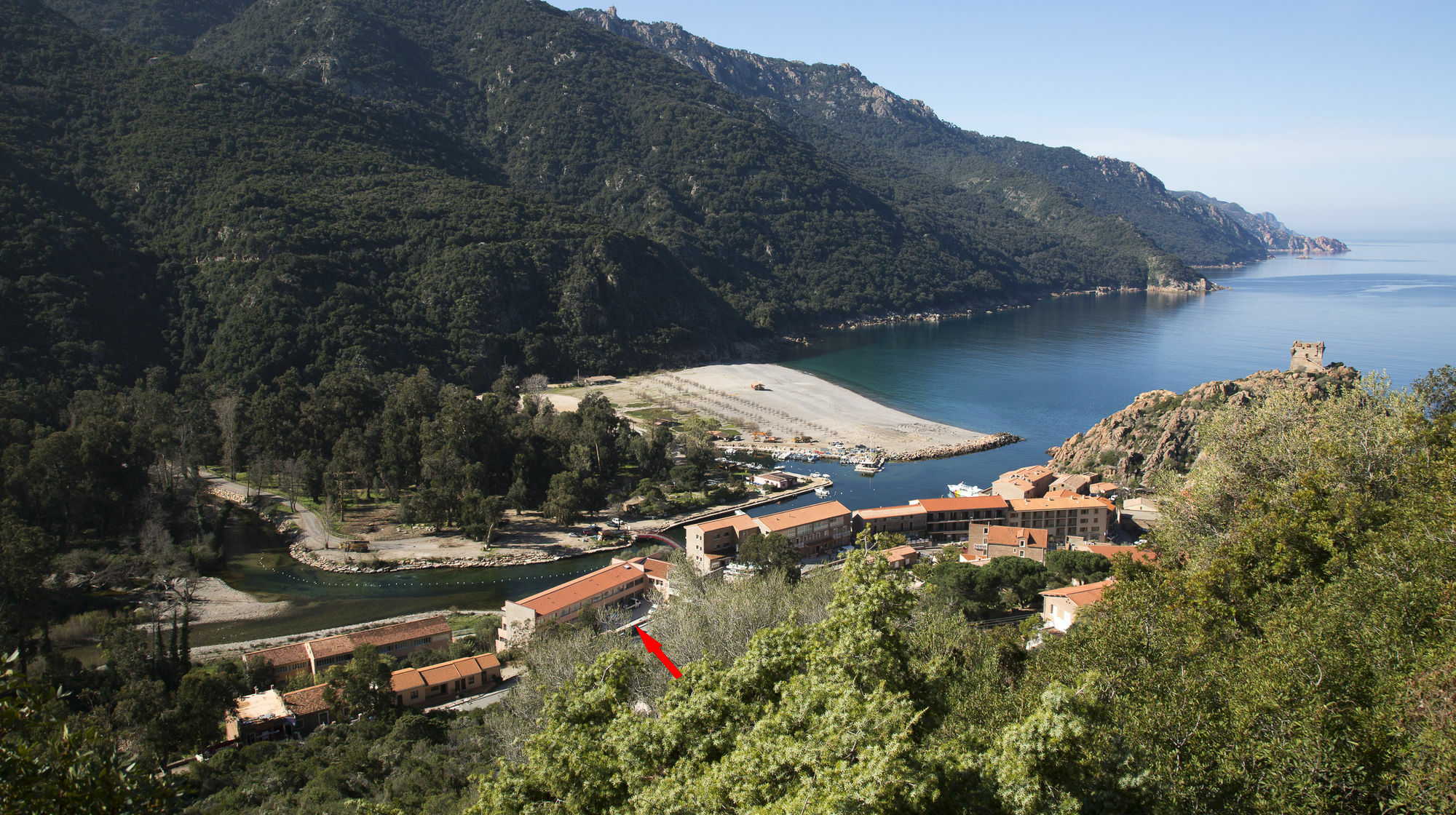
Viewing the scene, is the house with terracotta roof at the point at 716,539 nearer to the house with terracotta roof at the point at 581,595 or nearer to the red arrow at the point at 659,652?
the house with terracotta roof at the point at 581,595

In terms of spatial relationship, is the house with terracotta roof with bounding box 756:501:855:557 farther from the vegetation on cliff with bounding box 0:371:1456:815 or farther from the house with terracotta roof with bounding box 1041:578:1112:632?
the vegetation on cliff with bounding box 0:371:1456:815

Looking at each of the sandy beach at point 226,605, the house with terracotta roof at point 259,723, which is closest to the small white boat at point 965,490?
the sandy beach at point 226,605

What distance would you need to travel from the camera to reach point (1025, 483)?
146 ft

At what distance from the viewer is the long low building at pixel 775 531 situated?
37844 millimetres

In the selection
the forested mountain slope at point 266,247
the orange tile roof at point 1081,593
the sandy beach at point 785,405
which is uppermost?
the forested mountain slope at point 266,247

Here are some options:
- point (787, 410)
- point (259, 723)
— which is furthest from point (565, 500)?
point (787, 410)

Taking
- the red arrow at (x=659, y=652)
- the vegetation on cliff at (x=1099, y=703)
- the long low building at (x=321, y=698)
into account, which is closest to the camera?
the vegetation on cliff at (x=1099, y=703)

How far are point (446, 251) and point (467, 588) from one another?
190 feet

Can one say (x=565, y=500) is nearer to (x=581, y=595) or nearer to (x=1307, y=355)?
(x=581, y=595)

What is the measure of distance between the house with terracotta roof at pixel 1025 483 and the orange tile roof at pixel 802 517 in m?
9.25

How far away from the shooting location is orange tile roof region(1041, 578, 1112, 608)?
83.7ft

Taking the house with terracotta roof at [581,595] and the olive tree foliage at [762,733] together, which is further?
the house with terracotta roof at [581,595]

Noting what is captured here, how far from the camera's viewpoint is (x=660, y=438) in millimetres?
51875

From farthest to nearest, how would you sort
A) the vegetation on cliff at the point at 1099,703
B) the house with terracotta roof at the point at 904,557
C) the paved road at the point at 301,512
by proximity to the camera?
the paved road at the point at 301,512
the house with terracotta roof at the point at 904,557
the vegetation on cliff at the point at 1099,703
